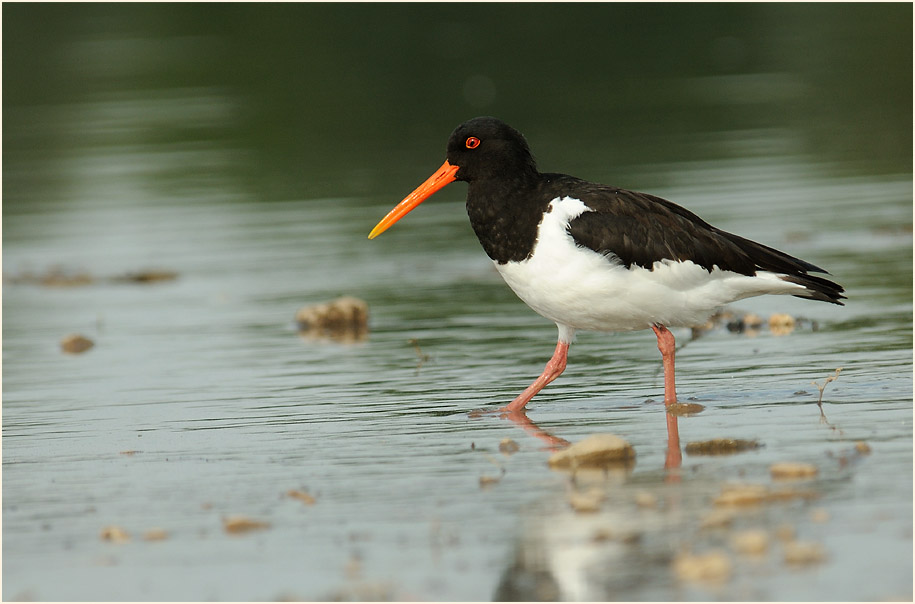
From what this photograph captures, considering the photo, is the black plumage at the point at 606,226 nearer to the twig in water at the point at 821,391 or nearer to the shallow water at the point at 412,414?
the twig in water at the point at 821,391

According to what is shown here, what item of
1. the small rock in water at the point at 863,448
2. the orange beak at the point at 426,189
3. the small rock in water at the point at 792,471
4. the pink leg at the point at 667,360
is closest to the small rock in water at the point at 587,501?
the small rock in water at the point at 792,471

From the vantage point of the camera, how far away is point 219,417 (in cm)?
795

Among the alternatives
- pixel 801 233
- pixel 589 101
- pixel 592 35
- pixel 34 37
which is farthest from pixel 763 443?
pixel 34 37

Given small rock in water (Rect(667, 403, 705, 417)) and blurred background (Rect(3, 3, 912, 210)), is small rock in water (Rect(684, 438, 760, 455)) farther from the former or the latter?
blurred background (Rect(3, 3, 912, 210))

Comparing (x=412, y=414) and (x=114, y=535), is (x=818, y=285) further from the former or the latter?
(x=114, y=535)

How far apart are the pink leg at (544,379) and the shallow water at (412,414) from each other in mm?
119

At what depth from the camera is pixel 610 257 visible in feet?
24.4

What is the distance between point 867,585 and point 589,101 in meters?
20.4

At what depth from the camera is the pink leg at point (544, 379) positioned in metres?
7.73

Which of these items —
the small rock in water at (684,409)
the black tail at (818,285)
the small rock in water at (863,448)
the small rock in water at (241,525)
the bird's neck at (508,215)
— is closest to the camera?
the small rock in water at (241,525)

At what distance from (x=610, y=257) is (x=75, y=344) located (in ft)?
15.9

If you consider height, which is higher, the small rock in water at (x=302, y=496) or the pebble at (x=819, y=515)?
A: the pebble at (x=819, y=515)

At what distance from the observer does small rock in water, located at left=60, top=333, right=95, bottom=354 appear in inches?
417

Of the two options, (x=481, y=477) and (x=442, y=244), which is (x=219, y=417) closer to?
(x=481, y=477)
